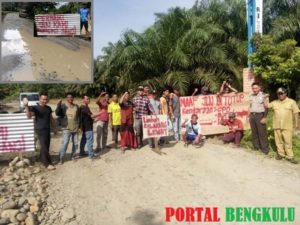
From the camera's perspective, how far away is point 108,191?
25.9 ft

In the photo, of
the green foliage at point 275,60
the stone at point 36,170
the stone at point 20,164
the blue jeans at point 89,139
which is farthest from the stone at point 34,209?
the green foliage at point 275,60

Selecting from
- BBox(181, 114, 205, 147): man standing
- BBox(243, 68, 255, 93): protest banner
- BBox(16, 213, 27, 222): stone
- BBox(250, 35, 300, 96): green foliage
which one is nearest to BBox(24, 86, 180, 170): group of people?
BBox(181, 114, 205, 147): man standing

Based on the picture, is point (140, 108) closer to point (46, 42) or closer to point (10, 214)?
point (46, 42)

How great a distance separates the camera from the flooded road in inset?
449 inches

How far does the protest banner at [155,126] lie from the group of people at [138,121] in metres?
0.16

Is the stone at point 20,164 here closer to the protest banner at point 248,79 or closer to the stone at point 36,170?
the stone at point 36,170

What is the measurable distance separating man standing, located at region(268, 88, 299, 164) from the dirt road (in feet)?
1.05

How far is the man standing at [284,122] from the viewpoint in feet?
31.4

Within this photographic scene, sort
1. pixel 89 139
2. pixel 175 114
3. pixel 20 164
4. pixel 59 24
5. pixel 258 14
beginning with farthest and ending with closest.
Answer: pixel 258 14 < pixel 175 114 < pixel 59 24 < pixel 89 139 < pixel 20 164

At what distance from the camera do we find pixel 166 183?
8156 mm

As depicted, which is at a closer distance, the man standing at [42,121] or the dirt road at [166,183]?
the dirt road at [166,183]

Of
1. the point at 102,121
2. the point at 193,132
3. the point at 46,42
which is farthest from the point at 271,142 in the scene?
the point at 46,42

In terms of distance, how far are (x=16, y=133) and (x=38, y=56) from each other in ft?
9.81

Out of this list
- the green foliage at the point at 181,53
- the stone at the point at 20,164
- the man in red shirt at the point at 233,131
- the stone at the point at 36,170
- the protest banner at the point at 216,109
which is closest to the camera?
the stone at the point at 36,170
